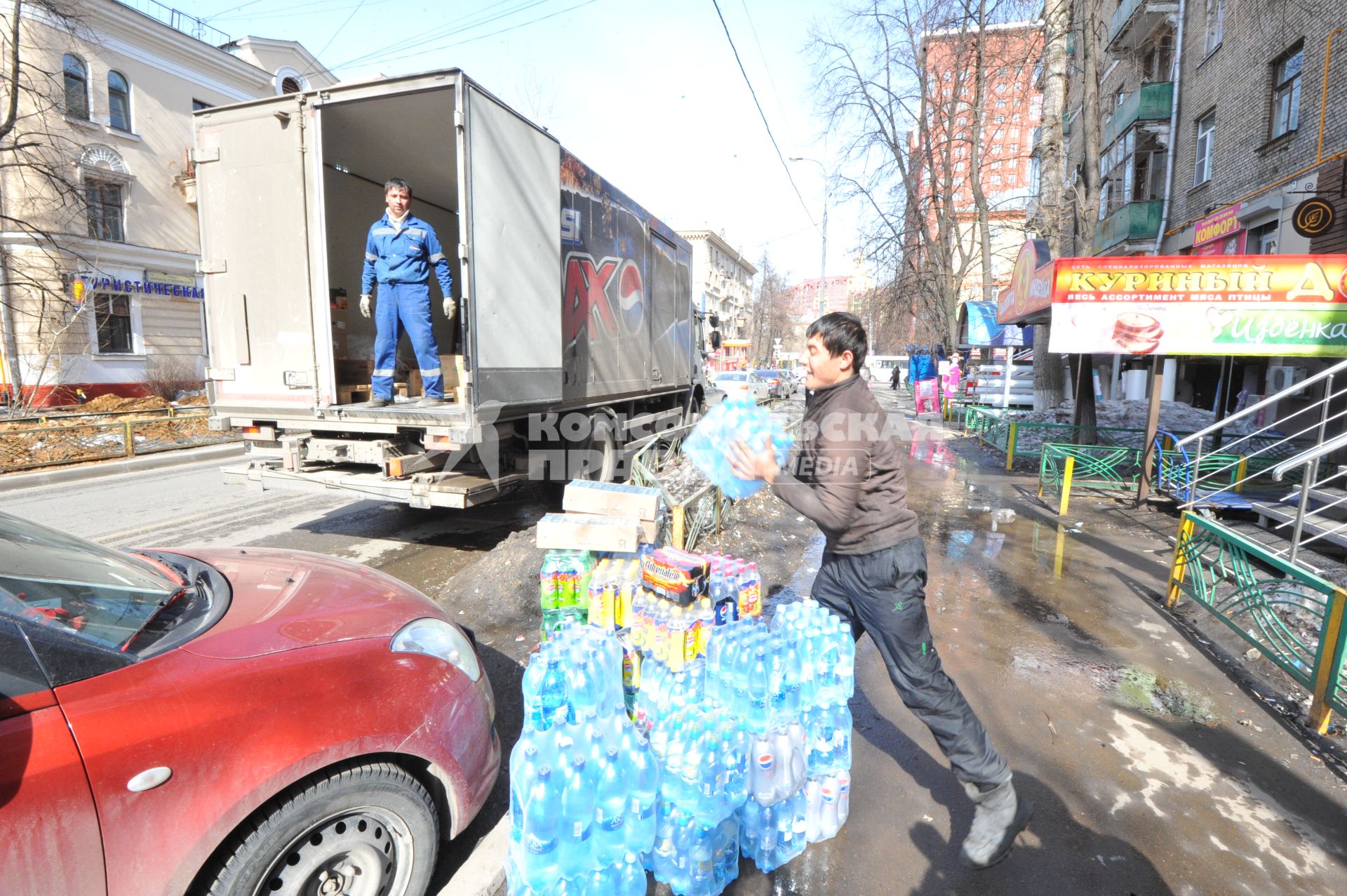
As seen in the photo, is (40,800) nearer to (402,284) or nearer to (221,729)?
(221,729)

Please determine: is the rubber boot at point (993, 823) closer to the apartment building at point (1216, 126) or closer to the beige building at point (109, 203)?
the apartment building at point (1216, 126)

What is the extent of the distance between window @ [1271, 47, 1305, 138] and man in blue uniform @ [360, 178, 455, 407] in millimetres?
17052

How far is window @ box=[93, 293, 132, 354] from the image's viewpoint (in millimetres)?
20297

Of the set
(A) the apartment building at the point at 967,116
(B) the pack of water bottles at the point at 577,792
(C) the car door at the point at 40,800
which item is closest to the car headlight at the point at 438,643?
(B) the pack of water bottles at the point at 577,792

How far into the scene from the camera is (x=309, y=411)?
5.67 m

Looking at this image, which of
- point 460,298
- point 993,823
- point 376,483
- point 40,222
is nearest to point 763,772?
point 993,823

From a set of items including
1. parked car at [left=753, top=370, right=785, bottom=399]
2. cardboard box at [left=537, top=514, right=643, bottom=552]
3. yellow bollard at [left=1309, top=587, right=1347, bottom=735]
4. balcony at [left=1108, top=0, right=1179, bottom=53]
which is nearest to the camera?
yellow bollard at [left=1309, top=587, right=1347, bottom=735]

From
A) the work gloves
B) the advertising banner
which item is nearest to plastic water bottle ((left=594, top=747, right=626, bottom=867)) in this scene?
the work gloves

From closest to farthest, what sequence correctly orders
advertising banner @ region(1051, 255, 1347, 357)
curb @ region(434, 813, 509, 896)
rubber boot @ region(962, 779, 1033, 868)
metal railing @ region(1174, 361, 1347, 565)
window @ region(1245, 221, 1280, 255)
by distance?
curb @ region(434, 813, 509, 896) → rubber boot @ region(962, 779, 1033, 868) → metal railing @ region(1174, 361, 1347, 565) → advertising banner @ region(1051, 255, 1347, 357) → window @ region(1245, 221, 1280, 255)

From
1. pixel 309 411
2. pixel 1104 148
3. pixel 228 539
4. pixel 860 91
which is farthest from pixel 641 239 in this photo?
pixel 1104 148

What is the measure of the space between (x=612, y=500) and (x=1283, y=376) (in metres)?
16.3

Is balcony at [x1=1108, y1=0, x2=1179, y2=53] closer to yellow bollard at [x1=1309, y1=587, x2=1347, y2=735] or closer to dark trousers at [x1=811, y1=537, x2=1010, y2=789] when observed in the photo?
yellow bollard at [x1=1309, y1=587, x2=1347, y2=735]

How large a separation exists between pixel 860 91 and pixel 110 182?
25.5m

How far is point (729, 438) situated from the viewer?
279cm
